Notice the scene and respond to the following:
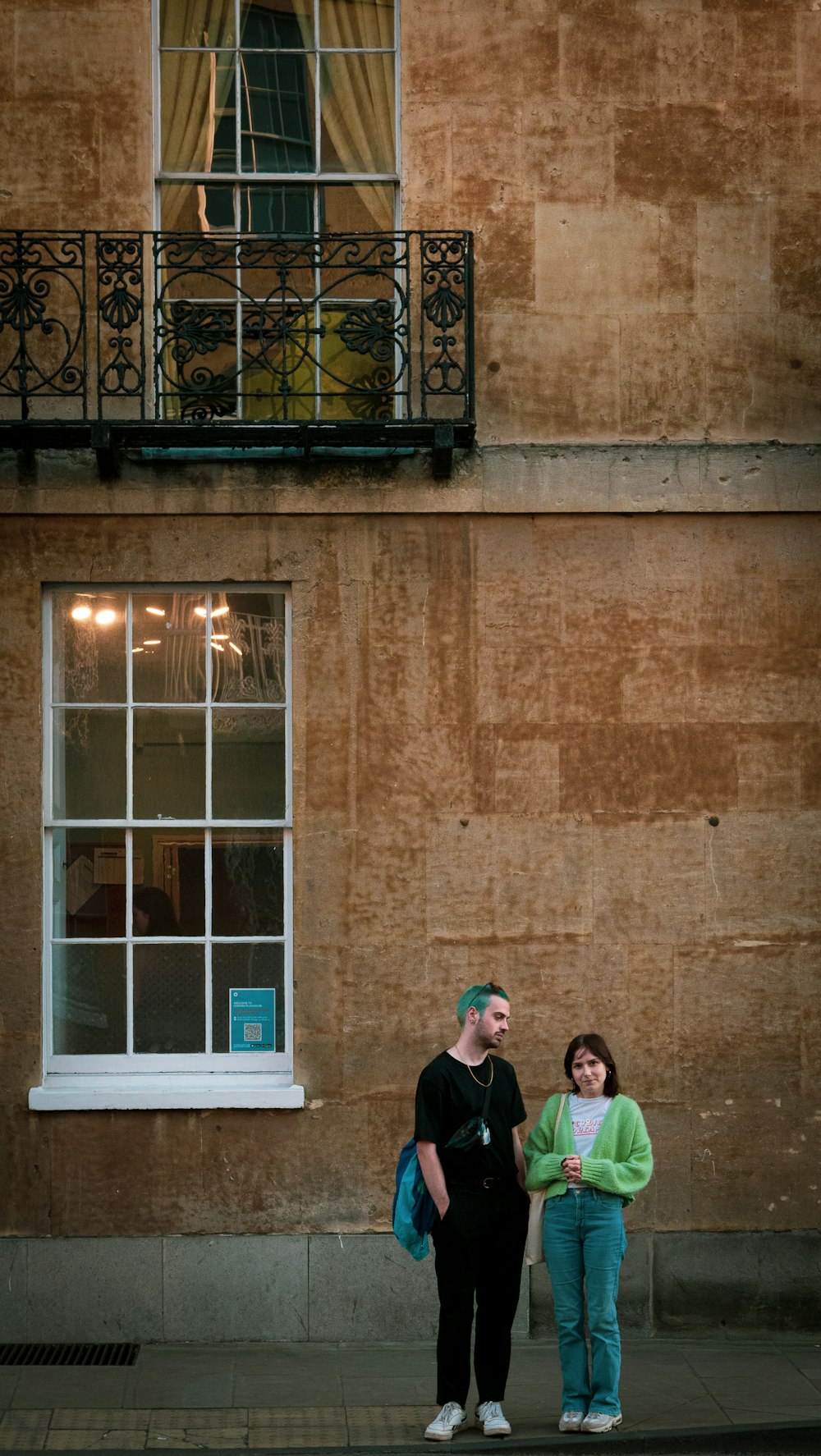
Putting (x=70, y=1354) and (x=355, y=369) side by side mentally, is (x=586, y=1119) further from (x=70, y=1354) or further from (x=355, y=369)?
(x=355, y=369)

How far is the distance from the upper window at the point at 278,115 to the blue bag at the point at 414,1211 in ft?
17.1

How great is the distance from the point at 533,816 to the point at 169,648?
219cm

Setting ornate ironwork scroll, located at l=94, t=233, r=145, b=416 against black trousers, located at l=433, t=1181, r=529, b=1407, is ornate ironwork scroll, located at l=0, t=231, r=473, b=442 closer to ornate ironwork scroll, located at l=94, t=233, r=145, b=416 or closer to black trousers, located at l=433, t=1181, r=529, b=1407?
ornate ironwork scroll, located at l=94, t=233, r=145, b=416

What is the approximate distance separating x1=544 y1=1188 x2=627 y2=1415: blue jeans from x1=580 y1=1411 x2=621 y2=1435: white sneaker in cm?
2

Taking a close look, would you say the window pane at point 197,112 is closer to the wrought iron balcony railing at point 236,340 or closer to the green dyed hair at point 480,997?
the wrought iron balcony railing at point 236,340

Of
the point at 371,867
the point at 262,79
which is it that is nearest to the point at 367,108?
the point at 262,79

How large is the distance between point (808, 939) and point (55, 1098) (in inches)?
161

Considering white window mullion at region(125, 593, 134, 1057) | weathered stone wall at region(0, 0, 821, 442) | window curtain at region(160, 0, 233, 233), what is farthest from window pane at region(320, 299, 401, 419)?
white window mullion at region(125, 593, 134, 1057)

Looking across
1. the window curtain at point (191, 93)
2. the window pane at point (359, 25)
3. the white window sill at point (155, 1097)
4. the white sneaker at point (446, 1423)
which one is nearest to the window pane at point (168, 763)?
the white window sill at point (155, 1097)

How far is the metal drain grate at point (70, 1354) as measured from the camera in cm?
846

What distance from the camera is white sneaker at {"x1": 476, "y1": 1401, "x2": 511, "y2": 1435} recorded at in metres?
7.11

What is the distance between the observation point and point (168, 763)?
9.26 metres

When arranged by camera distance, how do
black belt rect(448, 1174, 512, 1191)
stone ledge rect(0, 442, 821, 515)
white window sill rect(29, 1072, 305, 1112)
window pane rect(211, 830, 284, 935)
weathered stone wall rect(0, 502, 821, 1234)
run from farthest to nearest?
window pane rect(211, 830, 284, 935), stone ledge rect(0, 442, 821, 515), weathered stone wall rect(0, 502, 821, 1234), white window sill rect(29, 1072, 305, 1112), black belt rect(448, 1174, 512, 1191)

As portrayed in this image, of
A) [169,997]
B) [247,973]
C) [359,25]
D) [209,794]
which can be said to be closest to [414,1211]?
[247,973]
